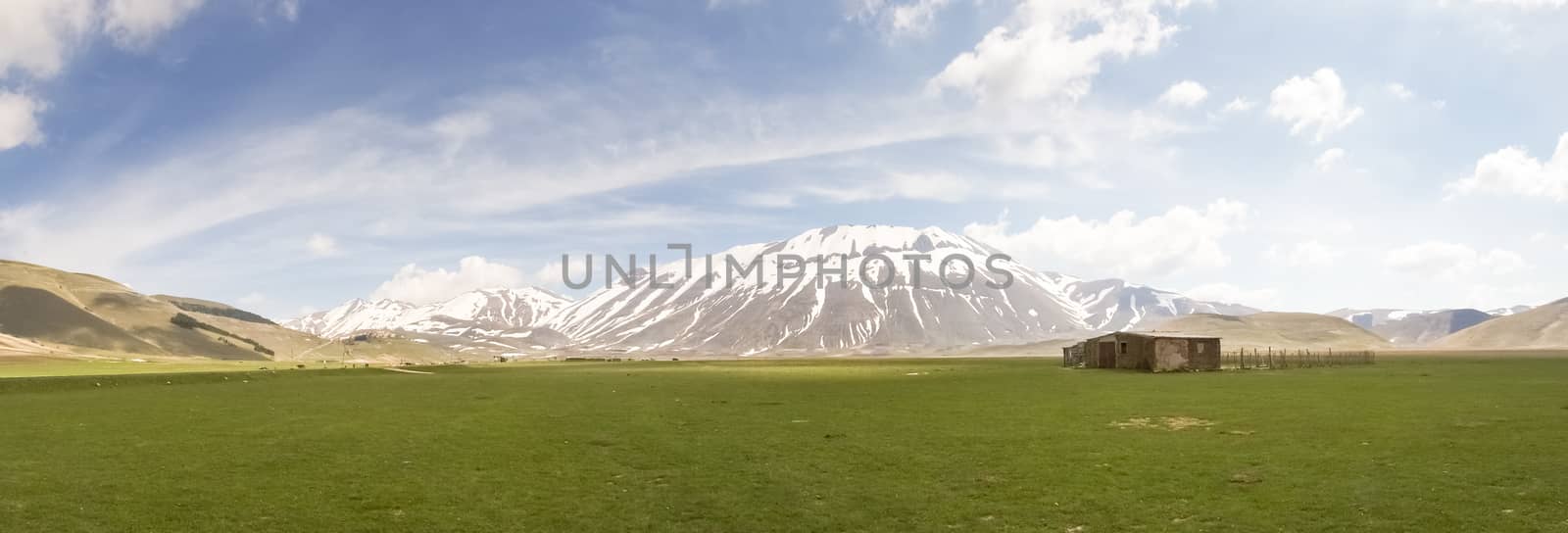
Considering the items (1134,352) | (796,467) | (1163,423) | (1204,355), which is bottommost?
(796,467)

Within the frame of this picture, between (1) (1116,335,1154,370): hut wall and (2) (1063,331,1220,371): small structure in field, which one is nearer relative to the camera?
(2) (1063,331,1220,371): small structure in field

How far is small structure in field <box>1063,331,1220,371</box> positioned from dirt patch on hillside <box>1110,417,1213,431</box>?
50011 mm

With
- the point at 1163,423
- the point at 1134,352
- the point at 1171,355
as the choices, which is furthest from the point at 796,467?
the point at 1134,352

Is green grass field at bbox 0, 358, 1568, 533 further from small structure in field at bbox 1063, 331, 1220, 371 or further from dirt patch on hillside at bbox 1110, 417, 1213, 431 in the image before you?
small structure in field at bbox 1063, 331, 1220, 371

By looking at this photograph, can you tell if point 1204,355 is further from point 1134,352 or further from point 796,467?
point 796,467

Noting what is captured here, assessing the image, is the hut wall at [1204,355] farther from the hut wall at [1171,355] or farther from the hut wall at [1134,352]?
the hut wall at [1134,352]

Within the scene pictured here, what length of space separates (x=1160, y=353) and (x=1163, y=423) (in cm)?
5296

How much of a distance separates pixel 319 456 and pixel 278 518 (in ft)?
26.5

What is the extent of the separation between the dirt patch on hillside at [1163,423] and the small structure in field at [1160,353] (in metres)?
50.0

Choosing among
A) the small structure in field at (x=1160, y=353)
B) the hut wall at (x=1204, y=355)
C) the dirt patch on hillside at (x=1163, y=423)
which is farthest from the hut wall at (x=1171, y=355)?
the dirt patch on hillside at (x=1163, y=423)

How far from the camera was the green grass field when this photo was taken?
16.3 m

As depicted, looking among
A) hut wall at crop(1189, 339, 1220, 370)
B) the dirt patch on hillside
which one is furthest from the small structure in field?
the dirt patch on hillside

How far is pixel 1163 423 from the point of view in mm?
31328

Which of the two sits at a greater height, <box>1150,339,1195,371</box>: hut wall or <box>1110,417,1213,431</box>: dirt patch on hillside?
<box>1150,339,1195,371</box>: hut wall
